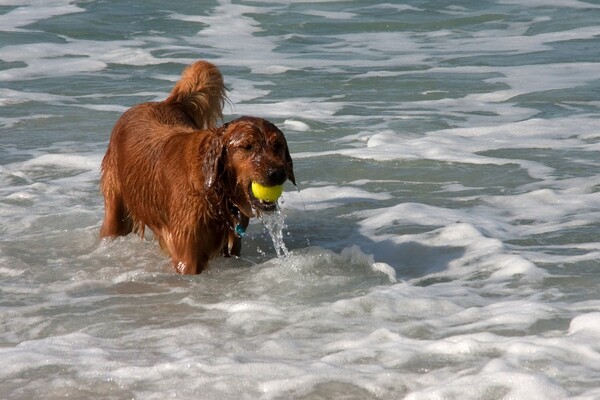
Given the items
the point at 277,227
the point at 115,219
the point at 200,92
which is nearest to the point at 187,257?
the point at 277,227

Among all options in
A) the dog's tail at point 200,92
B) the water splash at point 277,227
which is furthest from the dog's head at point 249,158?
the dog's tail at point 200,92

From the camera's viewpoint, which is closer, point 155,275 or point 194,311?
point 194,311

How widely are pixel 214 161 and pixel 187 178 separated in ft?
1.15

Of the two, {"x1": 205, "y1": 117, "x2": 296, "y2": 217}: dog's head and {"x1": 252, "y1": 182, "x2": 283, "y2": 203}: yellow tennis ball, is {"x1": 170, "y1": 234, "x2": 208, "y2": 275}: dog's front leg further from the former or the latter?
{"x1": 252, "y1": 182, "x2": 283, "y2": 203}: yellow tennis ball

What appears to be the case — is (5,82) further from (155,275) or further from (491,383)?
(491,383)

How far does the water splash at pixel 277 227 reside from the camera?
22.4 ft

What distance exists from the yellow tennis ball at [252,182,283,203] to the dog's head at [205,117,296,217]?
0.03 metres

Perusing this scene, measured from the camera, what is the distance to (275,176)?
6.45 meters

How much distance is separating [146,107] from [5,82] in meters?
6.43

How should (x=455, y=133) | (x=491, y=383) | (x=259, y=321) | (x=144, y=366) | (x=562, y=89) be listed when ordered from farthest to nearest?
(x=562, y=89) < (x=455, y=133) < (x=259, y=321) < (x=144, y=366) < (x=491, y=383)

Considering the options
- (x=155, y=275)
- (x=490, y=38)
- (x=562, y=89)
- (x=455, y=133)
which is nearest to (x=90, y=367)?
(x=155, y=275)

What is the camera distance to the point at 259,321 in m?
5.95

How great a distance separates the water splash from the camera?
22.4 ft

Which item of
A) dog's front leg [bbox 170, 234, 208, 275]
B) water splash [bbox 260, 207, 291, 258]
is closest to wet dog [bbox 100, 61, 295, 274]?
dog's front leg [bbox 170, 234, 208, 275]
